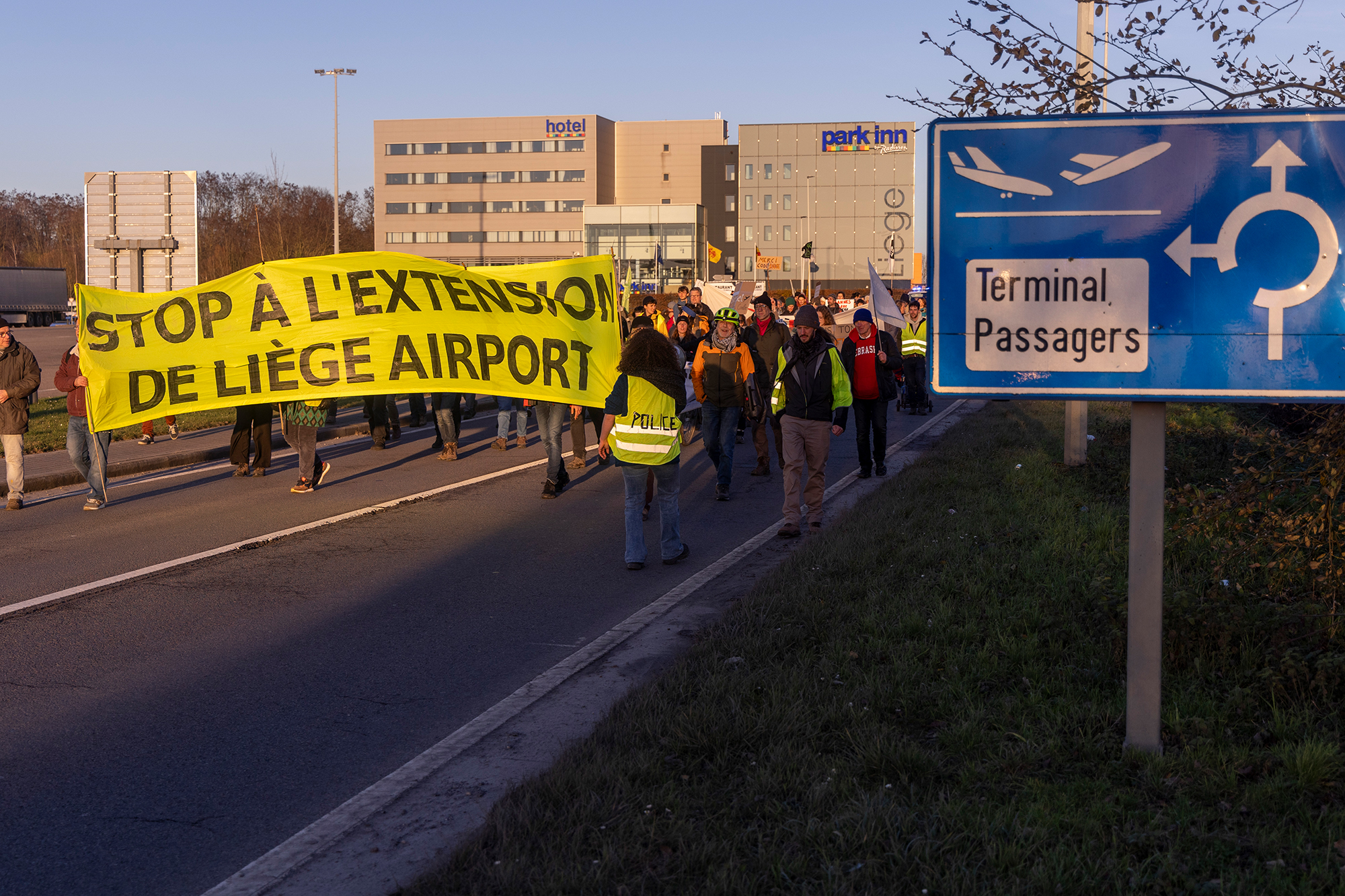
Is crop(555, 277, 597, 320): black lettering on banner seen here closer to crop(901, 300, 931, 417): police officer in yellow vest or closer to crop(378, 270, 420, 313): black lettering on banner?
crop(378, 270, 420, 313): black lettering on banner

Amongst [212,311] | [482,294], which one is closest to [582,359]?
[482,294]

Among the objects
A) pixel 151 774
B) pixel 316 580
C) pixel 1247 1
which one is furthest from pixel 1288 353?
pixel 316 580

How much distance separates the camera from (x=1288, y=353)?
14.4 feet

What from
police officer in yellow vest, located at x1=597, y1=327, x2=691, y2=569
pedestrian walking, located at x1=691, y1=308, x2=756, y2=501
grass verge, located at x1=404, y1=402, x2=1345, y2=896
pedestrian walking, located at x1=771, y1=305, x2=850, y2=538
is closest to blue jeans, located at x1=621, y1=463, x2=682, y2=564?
police officer in yellow vest, located at x1=597, y1=327, x2=691, y2=569

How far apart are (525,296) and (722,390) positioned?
2731 millimetres

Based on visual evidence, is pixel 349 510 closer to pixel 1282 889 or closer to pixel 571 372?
pixel 571 372

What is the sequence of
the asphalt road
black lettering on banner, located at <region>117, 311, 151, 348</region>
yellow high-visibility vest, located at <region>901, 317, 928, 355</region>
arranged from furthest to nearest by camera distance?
yellow high-visibility vest, located at <region>901, 317, 928, 355</region>
black lettering on banner, located at <region>117, 311, 151, 348</region>
the asphalt road

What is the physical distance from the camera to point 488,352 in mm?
10750

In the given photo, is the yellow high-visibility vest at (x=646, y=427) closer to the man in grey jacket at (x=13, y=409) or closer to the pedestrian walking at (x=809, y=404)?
the pedestrian walking at (x=809, y=404)

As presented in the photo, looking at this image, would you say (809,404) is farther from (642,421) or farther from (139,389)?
(139,389)

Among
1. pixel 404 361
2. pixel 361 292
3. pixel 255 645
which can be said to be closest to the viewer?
pixel 255 645

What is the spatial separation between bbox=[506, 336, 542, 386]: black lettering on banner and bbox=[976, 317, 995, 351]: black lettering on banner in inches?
263

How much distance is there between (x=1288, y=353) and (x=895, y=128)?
10816 centimetres

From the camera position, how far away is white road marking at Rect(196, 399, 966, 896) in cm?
397
